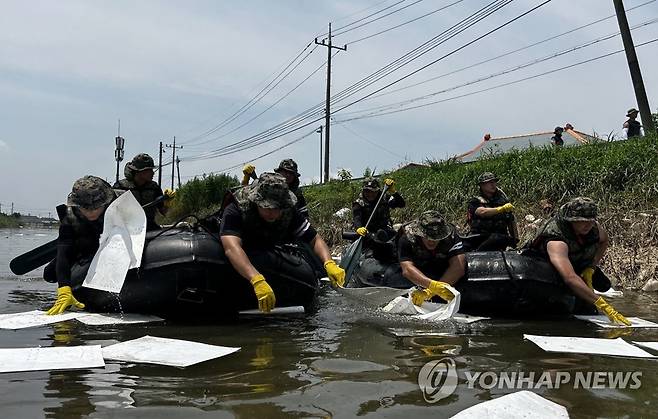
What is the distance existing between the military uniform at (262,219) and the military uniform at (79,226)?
3.17 ft

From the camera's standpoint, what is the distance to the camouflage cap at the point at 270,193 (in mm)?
4219

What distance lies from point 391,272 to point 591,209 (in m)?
1.75

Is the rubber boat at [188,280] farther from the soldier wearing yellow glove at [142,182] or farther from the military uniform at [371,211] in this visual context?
the military uniform at [371,211]

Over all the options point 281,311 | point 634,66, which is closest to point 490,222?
point 281,311

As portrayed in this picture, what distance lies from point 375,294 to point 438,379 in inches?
85.3

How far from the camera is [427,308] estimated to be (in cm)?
448

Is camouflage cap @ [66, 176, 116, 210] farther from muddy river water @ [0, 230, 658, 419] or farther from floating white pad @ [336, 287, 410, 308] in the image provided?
floating white pad @ [336, 287, 410, 308]

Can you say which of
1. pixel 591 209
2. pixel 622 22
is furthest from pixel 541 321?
pixel 622 22

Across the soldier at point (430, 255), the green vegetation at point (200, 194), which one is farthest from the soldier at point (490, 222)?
the green vegetation at point (200, 194)

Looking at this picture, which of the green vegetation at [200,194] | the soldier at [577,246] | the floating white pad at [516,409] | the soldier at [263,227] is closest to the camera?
the floating white pad at [516,409]

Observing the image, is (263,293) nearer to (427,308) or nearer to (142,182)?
(427,308)

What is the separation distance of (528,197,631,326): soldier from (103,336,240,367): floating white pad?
8.53 ft

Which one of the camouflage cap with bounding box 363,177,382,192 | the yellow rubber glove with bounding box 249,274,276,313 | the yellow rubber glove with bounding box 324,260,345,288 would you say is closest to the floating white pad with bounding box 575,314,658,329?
the yellow rubber glove with bounding box 324,260,345,288

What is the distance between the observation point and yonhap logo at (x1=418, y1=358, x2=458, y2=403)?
2.49 meters
